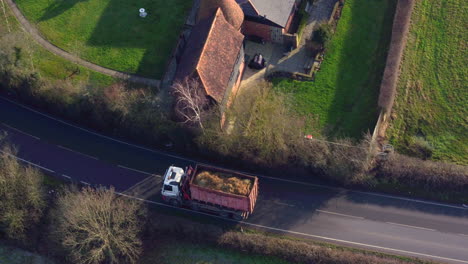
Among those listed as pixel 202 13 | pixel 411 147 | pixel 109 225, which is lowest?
pixel 109 225

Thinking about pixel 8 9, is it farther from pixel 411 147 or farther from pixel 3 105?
pixel 411 147

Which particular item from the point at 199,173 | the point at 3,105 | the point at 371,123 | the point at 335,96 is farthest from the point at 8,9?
the point at 371,123

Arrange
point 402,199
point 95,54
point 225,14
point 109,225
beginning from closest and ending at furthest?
point 109,225 < point 402,199 < point 225,14 < point 95,54

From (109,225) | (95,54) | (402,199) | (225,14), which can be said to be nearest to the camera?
(109,225)

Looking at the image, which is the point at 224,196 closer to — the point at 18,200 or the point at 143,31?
the point at 18,200

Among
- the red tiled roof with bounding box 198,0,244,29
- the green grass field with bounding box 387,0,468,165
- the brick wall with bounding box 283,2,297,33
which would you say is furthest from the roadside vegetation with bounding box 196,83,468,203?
the brick wall with bounding box 283,2,297,33

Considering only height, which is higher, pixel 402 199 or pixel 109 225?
pixel 402 199
